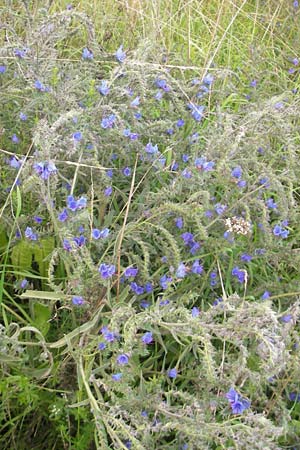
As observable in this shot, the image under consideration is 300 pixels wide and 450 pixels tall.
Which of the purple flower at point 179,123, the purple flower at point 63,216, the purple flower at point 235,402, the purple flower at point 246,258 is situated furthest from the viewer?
the purple flower at point 179,123

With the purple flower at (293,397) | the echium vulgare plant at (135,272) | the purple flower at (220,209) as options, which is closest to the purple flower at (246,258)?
the echium vulgare plant at (135,272)

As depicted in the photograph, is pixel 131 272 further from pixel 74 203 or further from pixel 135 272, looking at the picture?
pixel 74 203

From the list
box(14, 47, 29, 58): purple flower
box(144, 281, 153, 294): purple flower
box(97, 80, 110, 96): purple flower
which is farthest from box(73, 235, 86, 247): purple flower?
box(14, 47, 29, 58): purple flower

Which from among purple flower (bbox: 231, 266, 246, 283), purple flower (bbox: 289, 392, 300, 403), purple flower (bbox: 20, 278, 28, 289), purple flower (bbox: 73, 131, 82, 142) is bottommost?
purple flower (bbox: 289, 392, 300, 403)

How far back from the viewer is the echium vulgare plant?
145 cm

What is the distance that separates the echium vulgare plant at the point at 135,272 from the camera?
4.76 ft

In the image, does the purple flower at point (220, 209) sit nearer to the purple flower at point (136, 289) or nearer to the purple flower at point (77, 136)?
the purple flower at point (136, 289)

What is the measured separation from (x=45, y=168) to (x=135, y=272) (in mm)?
362

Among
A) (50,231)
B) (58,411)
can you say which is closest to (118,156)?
(50,231)

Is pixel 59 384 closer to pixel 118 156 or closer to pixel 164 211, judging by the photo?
pixel 164 211

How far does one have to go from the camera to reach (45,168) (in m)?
1.54

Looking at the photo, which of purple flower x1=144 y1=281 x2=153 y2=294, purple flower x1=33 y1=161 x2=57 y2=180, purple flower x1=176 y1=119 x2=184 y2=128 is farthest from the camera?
purple flower x1=176 y1=119 x2=184 y2=128

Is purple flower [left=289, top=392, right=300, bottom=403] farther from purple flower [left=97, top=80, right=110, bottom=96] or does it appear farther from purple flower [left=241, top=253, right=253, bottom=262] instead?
purple flower [left=97, top=80, right=110, bottom=96]

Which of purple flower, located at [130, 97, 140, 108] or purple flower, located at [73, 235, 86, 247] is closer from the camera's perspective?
purple flower, located at [73, 235, 86, 247]
